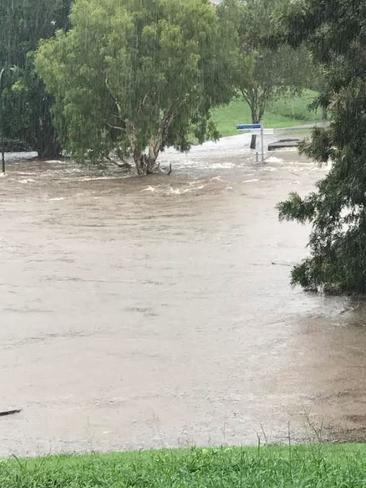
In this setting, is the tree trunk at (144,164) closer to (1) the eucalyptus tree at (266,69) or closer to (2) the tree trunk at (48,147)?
(1) the eucalyptus tree at (266,69)

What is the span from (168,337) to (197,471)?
296 inches

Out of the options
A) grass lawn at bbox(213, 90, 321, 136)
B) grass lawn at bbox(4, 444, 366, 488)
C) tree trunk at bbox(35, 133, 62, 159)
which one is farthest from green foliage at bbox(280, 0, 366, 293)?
grass lawn at bbox(213, 90, 321, 136)

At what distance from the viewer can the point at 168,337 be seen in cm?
1298

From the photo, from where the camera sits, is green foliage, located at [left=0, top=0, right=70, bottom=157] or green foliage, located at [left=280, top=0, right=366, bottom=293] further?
green foliage, located at [left=0, top=0, right=70, bottom=157]

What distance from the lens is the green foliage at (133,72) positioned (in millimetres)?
36656

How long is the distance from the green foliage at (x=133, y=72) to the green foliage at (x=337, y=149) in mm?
21956

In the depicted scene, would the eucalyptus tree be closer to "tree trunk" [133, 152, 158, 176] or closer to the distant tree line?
the distant tree line

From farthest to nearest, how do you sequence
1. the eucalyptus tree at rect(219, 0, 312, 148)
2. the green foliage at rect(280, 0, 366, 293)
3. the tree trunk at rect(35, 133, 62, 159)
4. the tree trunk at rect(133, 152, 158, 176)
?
the tree trunk at rect(35, 133, 62, 159)
the eucalyptus tree at rect(219, 0, 312, 148)
the tree trunk at rect(133, 152, 158, 176)
the green foliage at rect(280, 0, 366, 293)

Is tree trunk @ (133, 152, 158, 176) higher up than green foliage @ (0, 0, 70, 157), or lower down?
lower down

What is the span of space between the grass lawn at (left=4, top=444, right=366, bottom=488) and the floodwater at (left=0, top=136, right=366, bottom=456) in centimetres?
221

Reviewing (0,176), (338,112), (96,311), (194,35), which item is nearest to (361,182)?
(338,112)

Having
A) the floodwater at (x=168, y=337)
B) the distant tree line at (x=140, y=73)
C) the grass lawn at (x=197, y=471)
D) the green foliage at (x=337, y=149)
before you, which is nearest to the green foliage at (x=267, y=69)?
the distant tree line at (x=140, y=73)

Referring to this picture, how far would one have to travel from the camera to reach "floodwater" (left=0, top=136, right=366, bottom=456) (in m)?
9.00

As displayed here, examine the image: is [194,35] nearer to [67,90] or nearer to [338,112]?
[67,90]
